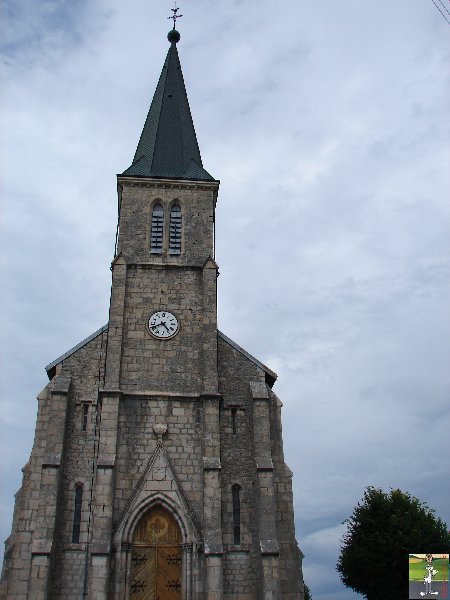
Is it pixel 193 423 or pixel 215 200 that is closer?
pixel 193 423

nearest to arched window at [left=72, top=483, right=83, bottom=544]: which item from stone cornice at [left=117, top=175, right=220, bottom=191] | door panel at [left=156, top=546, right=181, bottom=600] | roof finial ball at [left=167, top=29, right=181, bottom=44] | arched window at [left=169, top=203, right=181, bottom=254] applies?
door panel at [left=156, top=546, right=181, bottom=600]

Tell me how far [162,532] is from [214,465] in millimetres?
2733

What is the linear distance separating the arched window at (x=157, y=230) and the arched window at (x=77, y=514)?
9.76 meters

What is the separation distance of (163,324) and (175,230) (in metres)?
4.55

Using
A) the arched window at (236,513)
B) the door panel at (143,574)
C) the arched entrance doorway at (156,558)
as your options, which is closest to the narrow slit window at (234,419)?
the arched window at (236,513)

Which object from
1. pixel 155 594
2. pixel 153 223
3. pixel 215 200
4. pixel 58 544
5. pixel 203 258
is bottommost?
pixel 155 594

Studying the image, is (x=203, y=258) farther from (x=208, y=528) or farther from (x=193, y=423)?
(x=208, y=528)

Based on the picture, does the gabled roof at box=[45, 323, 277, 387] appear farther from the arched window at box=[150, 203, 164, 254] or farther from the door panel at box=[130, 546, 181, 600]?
the door panel at box=[130, 546, 181, 600]

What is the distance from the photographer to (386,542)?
87.2ft

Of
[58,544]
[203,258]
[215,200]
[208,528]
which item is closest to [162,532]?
[208,528]

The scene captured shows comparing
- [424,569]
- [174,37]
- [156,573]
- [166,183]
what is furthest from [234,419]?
[174,37]

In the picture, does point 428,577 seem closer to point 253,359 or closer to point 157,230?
point 253,359

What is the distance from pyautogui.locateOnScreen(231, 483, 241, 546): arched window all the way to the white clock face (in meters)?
6.12

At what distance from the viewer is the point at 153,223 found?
2591 cm
